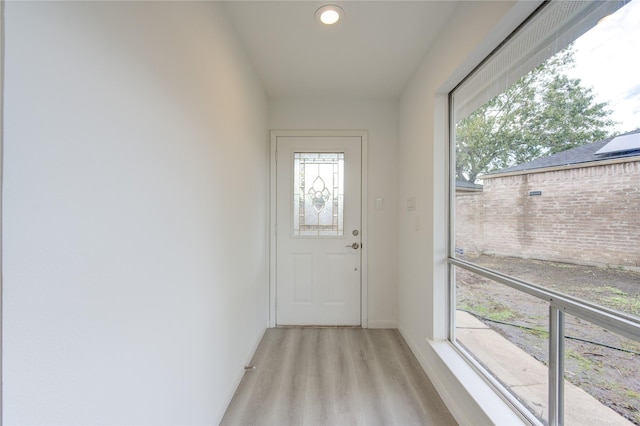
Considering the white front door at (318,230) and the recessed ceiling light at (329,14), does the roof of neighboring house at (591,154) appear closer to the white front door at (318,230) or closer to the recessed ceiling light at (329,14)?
the recessed ceiling light at (329,14)

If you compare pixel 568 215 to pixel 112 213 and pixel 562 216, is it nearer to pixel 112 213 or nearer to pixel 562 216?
pixel 562 216

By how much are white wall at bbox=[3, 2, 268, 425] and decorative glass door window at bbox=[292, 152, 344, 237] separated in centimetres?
136

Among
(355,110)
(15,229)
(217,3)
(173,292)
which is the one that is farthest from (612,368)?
(355,110)

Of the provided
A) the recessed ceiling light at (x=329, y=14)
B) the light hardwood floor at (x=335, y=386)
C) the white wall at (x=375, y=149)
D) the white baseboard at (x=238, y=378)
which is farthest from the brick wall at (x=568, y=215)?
the white baseboard at (x=238, y=378)

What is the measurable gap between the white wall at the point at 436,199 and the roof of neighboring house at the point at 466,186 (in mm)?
102

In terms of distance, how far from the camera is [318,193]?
2799mm

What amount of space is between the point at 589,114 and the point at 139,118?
63.4 inches

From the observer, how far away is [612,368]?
34.9 inches

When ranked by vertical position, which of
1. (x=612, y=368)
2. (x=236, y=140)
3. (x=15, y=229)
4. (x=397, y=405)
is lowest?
(x=397, y=405)

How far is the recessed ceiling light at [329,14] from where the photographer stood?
1.55 meters

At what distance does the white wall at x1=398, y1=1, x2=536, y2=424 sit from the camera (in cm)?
131

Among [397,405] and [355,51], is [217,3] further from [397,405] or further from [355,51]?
[397,405]

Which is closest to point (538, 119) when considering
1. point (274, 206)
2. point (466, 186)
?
point (466, 186)

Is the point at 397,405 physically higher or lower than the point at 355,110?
lower
